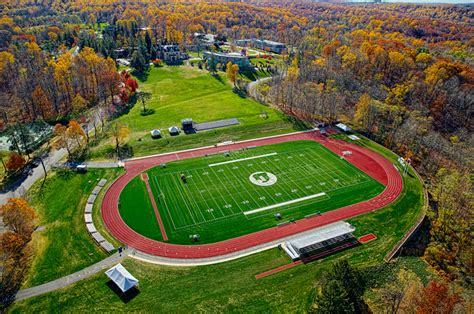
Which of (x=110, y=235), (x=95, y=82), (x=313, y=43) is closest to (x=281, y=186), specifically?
(x=110, y=235)

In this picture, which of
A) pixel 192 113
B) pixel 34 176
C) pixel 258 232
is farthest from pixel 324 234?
pixel 192 113

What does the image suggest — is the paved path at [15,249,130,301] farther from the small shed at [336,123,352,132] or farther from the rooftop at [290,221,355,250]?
the small shed at [336,123,352,132]

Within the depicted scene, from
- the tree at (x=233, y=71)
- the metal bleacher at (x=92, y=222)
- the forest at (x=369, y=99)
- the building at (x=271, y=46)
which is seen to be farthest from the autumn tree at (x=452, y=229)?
the building at (x=271, y=46)

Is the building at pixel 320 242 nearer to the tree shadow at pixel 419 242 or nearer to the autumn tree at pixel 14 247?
the tree shadow at pixel 419 242

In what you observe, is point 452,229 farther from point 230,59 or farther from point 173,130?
point 230,59

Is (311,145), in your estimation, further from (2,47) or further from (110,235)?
(2,47)
